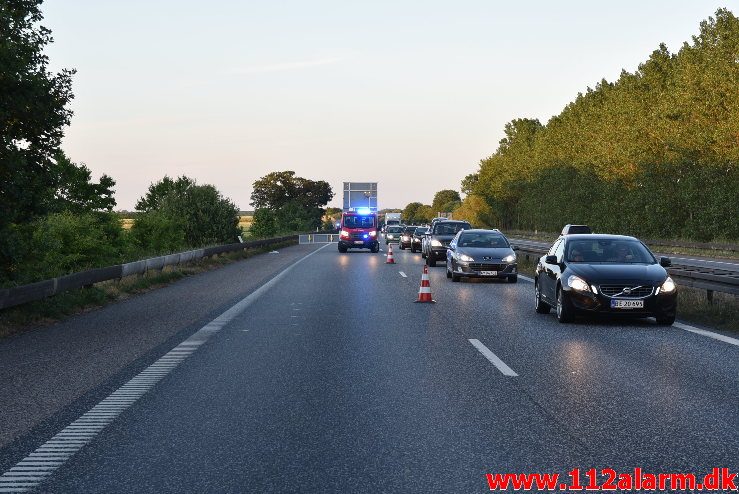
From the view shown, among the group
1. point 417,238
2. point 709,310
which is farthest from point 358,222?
point 709,310

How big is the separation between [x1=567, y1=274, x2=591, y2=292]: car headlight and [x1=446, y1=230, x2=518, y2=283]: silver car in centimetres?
925

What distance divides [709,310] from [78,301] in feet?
36.6

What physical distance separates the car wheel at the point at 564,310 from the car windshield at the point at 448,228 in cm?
1841

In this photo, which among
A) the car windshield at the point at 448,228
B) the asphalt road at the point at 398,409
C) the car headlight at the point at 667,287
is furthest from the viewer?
the car windshield at the point at 448,228

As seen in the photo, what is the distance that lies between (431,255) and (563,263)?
1713 cm

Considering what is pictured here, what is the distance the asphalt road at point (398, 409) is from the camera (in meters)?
5.05

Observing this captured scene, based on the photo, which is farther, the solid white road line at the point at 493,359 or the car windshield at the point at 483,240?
the car windshield at the point at 483,240

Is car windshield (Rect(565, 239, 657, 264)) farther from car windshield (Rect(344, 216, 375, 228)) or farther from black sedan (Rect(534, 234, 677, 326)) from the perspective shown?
car windshield (Rect(344, 216, 375, 228))

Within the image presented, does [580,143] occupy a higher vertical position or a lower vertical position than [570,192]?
higher

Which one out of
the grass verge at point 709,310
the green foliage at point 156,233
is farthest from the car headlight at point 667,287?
the green foliage at point 156,233

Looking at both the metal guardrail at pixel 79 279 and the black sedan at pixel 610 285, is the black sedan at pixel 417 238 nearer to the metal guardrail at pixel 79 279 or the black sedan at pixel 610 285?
the metal guardrail at pixel 79 279

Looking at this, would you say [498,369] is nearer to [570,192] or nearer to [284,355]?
[284,355]

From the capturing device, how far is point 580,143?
249 feet

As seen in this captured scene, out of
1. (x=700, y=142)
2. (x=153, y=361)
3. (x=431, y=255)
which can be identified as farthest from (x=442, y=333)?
(x=700, y=142)
